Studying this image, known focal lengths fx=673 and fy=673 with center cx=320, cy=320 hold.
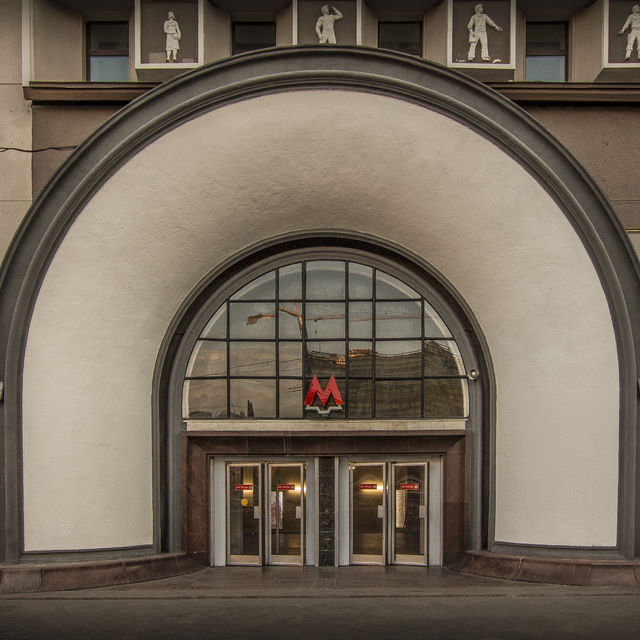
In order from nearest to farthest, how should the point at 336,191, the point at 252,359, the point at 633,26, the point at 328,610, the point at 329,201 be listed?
the point at 328,610 → the point at 336,191 → the point at 329,201 → the point at 633,26 → the point at 252,359

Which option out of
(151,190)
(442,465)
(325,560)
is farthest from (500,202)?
(325,560)

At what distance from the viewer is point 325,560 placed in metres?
13.4

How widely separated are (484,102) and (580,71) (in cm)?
283

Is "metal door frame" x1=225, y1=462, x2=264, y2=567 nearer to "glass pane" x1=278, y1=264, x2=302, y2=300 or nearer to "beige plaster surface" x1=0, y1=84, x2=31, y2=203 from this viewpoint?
"glass pane" x1=278, y1=264, x2=302, y2=300

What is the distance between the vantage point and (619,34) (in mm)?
12766

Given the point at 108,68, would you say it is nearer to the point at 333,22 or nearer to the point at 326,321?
the point at 333,22

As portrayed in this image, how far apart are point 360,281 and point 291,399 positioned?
8.98 feet

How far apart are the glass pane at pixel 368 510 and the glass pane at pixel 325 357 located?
6.93 ft

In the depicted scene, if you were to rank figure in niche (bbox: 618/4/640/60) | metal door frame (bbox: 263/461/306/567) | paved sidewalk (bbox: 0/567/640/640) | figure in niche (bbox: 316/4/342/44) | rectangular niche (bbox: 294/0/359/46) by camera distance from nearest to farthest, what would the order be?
Answer: paved sidewalk (bbox: 0/567/640/640) < figure in niche (bbox: 618/4/640/60) < figure in niche (bbox: 316/4/342/44) < rectangular niche (bbox: 294/0/359/46) < metal door frame (bbox: 263/461/306/567)

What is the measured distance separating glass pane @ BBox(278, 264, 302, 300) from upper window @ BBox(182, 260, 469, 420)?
0.02 metres

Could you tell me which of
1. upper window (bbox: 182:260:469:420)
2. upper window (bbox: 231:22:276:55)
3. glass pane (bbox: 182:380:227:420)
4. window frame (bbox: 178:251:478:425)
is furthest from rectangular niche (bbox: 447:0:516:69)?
glass pane (bbox: 182:380:227:420)

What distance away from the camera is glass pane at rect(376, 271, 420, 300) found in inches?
531

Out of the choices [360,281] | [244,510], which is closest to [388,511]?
[244,510]

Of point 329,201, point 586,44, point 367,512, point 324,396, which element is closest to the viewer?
point 329,201
